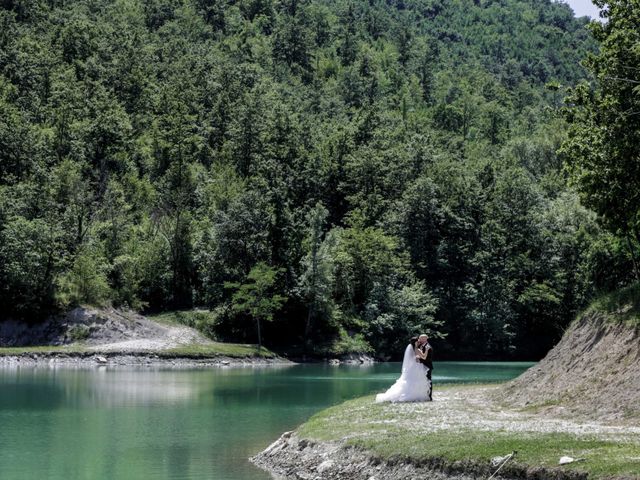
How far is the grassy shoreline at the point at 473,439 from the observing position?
20516mm

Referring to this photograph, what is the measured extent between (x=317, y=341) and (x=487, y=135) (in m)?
96.6

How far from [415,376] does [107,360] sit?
182ft

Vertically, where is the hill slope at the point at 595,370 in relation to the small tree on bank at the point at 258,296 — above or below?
below

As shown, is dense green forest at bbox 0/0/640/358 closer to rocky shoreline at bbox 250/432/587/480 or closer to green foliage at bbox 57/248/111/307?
green foliage at bbox 57/248/111/307

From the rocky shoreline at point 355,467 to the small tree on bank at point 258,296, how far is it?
214 ft

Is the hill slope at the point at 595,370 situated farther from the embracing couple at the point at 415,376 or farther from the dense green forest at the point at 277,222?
the dense green forest at the point at 277,222

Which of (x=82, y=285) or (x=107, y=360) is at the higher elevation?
(x=82, y=285)

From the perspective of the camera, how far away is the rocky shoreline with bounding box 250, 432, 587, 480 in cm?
2091

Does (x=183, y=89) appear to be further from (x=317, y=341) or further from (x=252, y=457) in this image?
(x=252, y=457)

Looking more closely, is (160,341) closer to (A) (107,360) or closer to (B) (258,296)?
(A) (107,360)

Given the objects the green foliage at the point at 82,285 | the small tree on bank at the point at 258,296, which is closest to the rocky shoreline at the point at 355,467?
the small tree on bank at the point at 258,296

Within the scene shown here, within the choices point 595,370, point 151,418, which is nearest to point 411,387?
point 595,370

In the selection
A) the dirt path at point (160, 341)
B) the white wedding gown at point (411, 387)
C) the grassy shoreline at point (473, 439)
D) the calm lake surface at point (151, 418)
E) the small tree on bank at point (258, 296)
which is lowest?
the calm lake surface at point (151, 418)

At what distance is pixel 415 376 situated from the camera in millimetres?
35469
